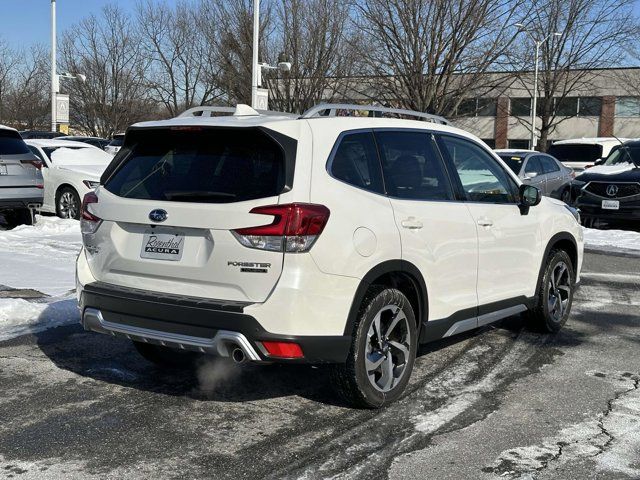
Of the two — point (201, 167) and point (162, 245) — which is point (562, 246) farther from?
point (162, 245)

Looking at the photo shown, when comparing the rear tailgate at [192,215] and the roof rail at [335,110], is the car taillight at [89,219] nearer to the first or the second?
the rear tailgate at [192,215]

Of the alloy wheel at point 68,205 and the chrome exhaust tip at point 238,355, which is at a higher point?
the alloy wheel at point 68,205

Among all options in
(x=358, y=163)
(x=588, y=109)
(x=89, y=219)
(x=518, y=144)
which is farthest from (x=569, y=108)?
(x=89, y=219)

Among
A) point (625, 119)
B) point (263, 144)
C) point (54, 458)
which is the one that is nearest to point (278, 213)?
point (263, 144)

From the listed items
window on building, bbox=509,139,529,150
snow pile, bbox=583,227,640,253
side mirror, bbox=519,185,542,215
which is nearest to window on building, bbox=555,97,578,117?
window on building, bbox=509,139,529,150

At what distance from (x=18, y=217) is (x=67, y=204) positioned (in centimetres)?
107

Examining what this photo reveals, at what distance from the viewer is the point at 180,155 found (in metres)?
4.64

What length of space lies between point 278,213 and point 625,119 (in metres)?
52.0

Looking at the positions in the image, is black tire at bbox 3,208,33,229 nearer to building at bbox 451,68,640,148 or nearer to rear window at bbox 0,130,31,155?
rear window at bbox 0,130,31,155

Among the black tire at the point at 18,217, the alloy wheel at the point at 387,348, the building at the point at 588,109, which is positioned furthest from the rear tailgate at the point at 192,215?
the building at the point at 588,109

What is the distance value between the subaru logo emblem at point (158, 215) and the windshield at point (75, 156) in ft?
36.3

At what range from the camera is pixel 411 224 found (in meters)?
4.80

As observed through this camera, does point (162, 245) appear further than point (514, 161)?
No

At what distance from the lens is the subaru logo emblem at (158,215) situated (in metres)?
4.41
